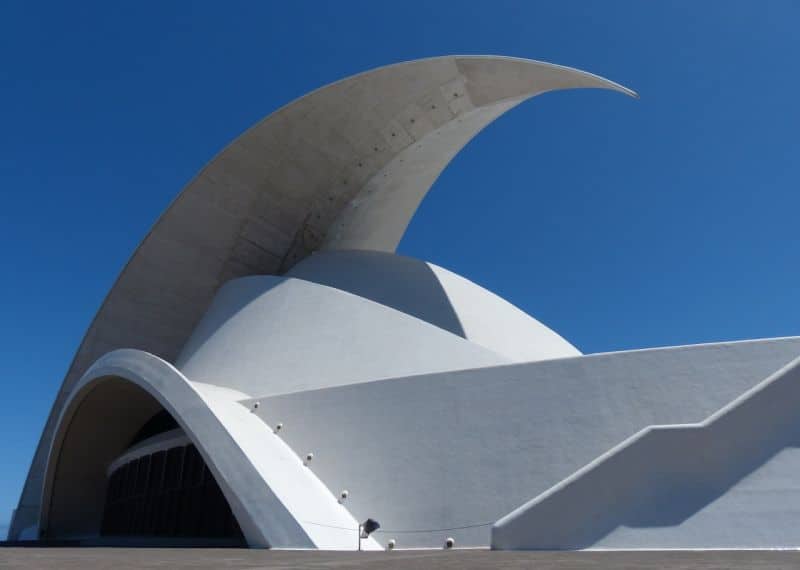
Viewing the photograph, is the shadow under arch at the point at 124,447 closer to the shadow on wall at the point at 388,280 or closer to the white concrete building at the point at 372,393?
the white concrete building at the point at 372,393

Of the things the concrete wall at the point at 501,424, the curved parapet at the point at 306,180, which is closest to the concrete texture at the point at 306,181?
the curved parapet at the point at 306,180

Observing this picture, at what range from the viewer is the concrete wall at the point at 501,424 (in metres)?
A: 8.61

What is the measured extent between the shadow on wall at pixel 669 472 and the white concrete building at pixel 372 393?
0.02 metres

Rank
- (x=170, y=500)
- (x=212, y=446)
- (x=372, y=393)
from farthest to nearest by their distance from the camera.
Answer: (x=170, y=500), (x=372, y=393), (x=212, y=446)

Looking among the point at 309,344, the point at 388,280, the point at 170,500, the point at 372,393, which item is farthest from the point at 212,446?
the point at 388,280

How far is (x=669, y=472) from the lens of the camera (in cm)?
593

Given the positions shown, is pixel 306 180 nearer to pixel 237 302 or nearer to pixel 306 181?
pixel 306 181

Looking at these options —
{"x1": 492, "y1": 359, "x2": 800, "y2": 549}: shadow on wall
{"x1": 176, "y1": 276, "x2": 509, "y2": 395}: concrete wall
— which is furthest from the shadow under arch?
{"x1": 492, "y1": 359, "x2": 800, "y2": 549}: shadow on wall

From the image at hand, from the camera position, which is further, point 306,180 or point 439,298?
point 306,180

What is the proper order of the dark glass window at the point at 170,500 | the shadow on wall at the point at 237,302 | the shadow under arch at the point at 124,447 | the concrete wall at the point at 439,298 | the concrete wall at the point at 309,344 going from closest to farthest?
the shadow under arch at the point at 124,447 → the dark glass window at the point at 170,500 → the concrete wall at the point at 309,344 → the concrete wall at the point at 439,298 → the shadow on wall at the point at 237,302

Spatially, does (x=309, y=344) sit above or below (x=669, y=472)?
above

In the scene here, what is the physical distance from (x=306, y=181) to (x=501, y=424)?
10340 millimetres

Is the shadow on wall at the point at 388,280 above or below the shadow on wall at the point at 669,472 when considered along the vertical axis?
above

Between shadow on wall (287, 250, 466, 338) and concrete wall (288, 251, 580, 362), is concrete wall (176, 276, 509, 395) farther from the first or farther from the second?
concrete wall (288, 251, 580, 362)
